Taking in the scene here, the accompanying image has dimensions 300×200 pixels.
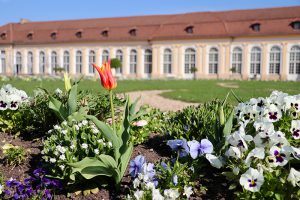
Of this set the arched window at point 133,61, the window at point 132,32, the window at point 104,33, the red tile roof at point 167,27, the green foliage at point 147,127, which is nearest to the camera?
the green foliage at point 147,127

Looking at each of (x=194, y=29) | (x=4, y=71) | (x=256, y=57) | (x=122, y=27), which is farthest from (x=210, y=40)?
(x=4, y=71)

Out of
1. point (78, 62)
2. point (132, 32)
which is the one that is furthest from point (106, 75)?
point (78, 62)

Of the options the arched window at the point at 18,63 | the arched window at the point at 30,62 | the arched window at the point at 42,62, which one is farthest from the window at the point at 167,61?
the arched window at the point at 18,63

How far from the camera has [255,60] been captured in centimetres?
4025

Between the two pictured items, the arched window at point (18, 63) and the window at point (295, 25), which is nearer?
the window at point (295, 25)

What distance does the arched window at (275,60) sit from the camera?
3894 centimetres

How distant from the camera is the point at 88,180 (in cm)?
348

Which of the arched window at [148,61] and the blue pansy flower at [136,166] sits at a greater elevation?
the arched window at [148,61]

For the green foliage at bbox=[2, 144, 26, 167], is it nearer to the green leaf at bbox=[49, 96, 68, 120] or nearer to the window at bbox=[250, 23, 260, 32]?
the green leaf at bbox=[49, 96, 68, 120]

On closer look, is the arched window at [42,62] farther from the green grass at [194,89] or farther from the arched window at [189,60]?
the green grass at [194,89]

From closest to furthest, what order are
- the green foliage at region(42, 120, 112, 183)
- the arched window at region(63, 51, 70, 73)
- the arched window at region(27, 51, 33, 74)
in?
the green foliage at region(42, 120, 112, 183)
the arched window at region(63, 51, 70, 73)
the arched window at region(27, 51, 33, 74)

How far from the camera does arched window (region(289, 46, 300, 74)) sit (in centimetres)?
3828

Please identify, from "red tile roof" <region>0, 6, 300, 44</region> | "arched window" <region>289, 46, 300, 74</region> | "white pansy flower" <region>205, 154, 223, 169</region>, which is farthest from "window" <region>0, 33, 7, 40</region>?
"white pansy flower" <region>205, 154, 223, 169</region>

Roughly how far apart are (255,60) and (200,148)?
39.0m
